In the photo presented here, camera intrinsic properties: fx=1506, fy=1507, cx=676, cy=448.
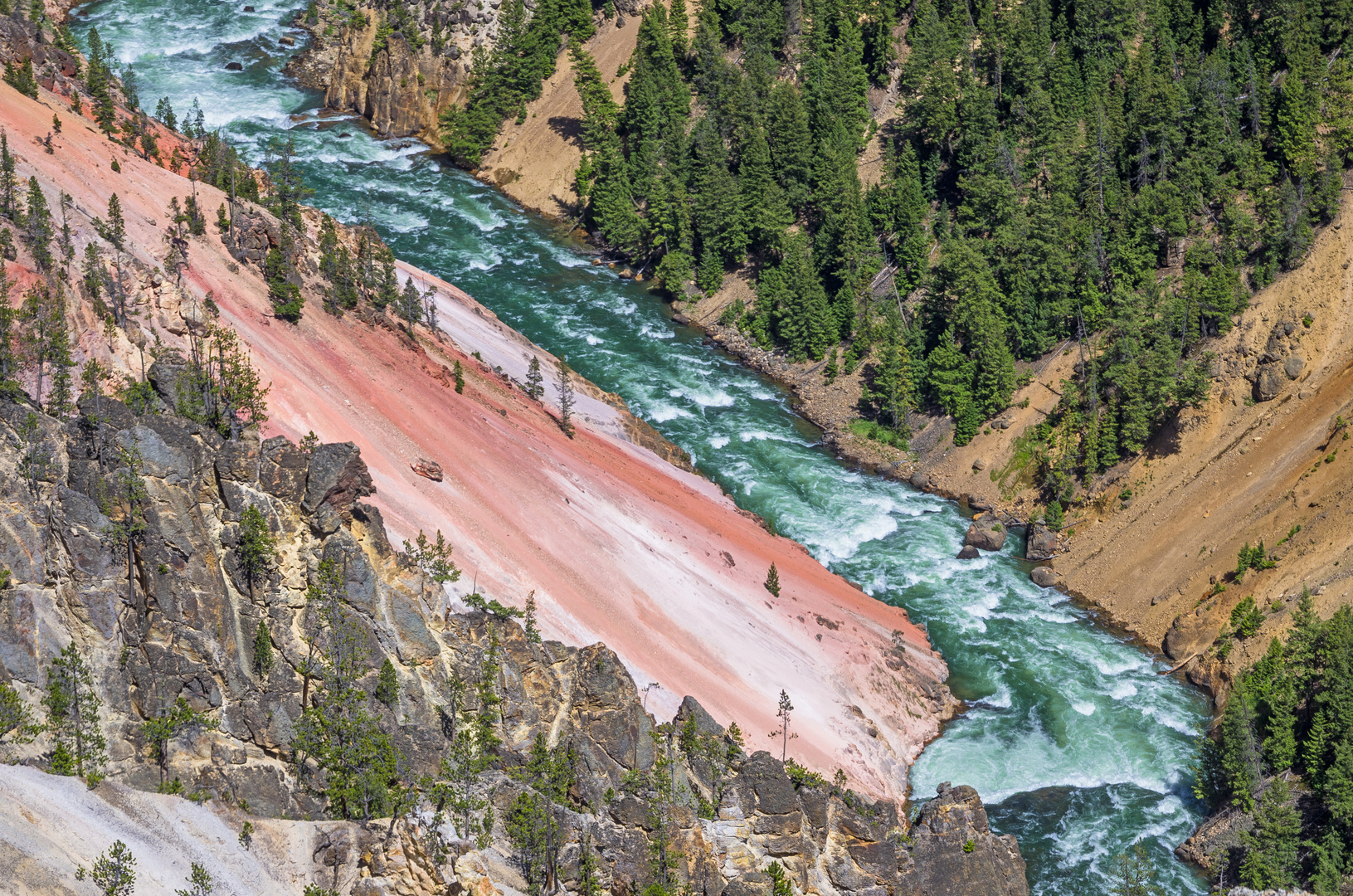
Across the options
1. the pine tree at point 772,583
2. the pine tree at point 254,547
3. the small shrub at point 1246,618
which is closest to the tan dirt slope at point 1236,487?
the small shrub at point 1246,618

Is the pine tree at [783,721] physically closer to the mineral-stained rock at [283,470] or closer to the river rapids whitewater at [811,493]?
the river rapids whitewater at [811,493]

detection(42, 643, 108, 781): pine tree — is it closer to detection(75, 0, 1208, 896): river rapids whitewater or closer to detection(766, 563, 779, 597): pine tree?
detection(766, 563, 779, 597): pine tree

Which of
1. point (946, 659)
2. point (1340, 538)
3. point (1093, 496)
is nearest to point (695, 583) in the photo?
point (946, 659)

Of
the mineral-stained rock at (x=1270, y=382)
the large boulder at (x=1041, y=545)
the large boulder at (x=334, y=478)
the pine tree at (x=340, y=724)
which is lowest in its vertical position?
the large boulder at (x=1041, y=545)

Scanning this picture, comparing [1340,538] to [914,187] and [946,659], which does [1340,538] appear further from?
[914,187]

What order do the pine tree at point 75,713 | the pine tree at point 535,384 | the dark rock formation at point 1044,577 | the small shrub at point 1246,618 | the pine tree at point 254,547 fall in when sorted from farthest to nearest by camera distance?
the pine tree at point 535,384
the dark rock formation at point 1044,577
the small shrub at point 1246,618
the pine tree at point 254,547
the pine tree at point 75,713

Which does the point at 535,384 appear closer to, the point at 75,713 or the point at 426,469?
the point at 426,469

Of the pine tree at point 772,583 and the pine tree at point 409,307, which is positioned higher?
the pine tree at point 409,307
